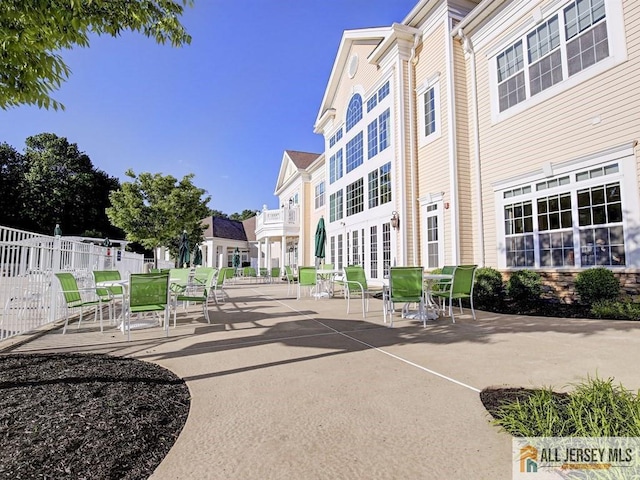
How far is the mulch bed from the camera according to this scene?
76.1 inches

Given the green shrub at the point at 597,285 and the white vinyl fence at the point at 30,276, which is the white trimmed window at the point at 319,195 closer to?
the white vinyl fence at the point at 30,276

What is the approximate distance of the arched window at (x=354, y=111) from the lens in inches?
622

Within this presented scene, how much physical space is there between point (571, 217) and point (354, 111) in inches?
431

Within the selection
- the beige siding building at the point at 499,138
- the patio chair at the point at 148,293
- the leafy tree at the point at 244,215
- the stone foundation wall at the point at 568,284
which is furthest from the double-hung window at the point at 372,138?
the leafy tree at the point at 244,215

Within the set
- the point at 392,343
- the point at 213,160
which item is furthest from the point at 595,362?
the point at 213,160

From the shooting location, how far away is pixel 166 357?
4.20 meters

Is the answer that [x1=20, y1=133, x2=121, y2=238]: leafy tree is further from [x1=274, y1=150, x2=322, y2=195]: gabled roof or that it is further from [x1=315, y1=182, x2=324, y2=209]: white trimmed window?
[x1=315, y1=182, x2=324, y2=209]: white trimmed window

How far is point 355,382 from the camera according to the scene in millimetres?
3258

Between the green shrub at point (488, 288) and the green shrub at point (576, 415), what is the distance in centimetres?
622

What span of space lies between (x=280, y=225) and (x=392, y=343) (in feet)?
64.4

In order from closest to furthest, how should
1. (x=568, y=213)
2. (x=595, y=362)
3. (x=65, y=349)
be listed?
(x=595, y=362), (x=65, y=349), (x=568, y=213)

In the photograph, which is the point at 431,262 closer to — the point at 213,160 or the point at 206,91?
the point at 206,91

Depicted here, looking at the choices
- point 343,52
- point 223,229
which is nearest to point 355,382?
point 343,52

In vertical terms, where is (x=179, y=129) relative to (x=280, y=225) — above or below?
above
